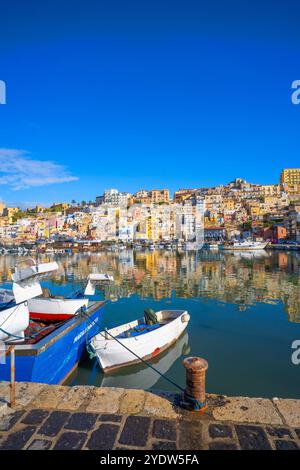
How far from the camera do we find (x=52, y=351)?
6.27m

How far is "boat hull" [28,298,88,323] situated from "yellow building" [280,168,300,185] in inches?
6533

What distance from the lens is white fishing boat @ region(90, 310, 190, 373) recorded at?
7605mm

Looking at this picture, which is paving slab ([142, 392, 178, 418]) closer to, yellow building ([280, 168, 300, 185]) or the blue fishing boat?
the blue fishing boat

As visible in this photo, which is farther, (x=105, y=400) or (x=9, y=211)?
(x=9, y=211)

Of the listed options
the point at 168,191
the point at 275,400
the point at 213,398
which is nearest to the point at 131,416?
the point at 213,398

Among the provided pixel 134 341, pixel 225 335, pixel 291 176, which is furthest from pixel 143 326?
pixel 291 176

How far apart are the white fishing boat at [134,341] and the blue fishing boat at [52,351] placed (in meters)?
0.56

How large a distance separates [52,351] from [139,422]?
12.6 ft

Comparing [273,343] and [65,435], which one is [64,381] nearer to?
[65,435]

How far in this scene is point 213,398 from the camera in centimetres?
357

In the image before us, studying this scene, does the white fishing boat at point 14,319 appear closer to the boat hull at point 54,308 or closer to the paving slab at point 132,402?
the boat hull at point 54,308

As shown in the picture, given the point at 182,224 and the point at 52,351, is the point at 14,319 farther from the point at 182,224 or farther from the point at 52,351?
the point at 182,224

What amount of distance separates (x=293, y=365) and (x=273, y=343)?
5.72 ft

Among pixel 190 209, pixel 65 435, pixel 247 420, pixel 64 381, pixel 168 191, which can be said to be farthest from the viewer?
pixel 168 191
